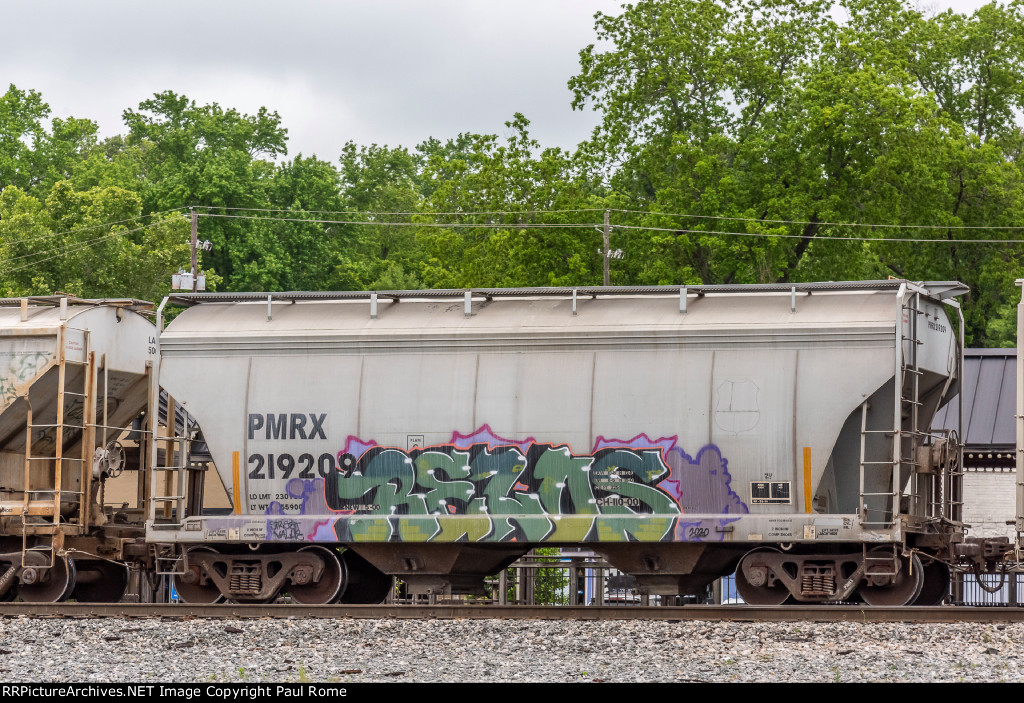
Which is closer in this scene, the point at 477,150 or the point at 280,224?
the point at 477,150

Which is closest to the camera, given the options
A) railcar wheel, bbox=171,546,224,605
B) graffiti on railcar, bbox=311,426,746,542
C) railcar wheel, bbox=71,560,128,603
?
graffiti on railcar, bbox=311,426,746,542

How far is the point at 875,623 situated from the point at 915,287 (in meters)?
4.07

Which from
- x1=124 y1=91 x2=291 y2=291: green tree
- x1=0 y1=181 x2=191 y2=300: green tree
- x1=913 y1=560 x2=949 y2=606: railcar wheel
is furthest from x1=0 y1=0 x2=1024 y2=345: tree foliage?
x1=913 y1=560 x2=949 y2=606: railcar wheel

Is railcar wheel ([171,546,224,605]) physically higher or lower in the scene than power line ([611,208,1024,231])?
lower

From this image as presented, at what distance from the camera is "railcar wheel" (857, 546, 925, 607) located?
14.4 metres

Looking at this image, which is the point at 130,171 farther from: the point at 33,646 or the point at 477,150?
the point at 33,646

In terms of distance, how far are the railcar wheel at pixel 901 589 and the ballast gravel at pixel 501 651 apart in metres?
1.91

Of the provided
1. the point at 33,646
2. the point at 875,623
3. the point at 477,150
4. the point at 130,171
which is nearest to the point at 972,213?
the point at 477,150

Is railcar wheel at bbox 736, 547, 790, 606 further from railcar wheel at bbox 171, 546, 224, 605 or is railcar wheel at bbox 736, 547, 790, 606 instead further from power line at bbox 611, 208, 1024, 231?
power line at bbox 611, 208, 1024, 231

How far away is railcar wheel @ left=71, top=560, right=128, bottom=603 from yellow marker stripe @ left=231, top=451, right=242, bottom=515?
296 centimetres

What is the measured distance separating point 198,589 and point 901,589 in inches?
330

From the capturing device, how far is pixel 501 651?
11242mm

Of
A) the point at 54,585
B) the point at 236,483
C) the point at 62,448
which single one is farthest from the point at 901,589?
the point at 62,448

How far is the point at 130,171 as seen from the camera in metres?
67.4
